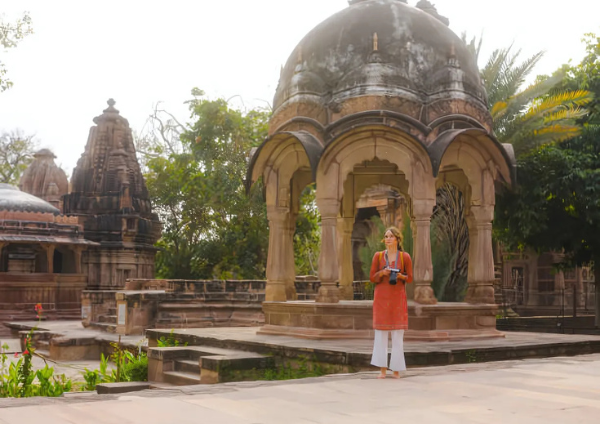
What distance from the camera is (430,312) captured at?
33.0ft

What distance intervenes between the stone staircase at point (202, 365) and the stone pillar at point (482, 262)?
13.0ft

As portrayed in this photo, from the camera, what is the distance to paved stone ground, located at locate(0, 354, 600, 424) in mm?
4562

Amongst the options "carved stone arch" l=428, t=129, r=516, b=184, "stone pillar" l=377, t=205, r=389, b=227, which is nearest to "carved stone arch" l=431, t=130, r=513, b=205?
"carved stone arch" l=428, t=129, r=516, b=184

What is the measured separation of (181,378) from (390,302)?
132 inches

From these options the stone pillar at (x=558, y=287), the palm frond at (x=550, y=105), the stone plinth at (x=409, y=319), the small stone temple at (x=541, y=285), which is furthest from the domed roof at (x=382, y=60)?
the stone pillar at (x=558, y=287)

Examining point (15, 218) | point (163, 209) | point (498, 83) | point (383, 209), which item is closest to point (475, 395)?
point (498, 83)

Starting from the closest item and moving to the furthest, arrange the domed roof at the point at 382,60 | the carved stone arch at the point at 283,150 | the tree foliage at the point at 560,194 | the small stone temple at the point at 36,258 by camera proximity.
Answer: the carved stone arch at the point at 283,150 < the domed roof at the point at 382,60 < the tree foliage at the point at 560,194 < the small stone temple at the point at 36,258

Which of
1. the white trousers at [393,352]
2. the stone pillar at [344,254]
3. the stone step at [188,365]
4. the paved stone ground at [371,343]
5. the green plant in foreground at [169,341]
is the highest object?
the stone pillar at [344,254]

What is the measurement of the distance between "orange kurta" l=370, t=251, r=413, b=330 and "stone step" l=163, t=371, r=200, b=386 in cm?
288

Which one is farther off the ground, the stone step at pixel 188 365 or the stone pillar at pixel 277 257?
the stone pillar at pixel 277 257

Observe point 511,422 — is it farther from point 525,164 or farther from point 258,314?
point 258,314

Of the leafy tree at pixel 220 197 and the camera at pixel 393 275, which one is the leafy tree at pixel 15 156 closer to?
the leafy tree at pixel 220 197

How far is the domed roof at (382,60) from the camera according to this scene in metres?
10.9

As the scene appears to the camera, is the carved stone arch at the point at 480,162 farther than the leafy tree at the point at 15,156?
No
